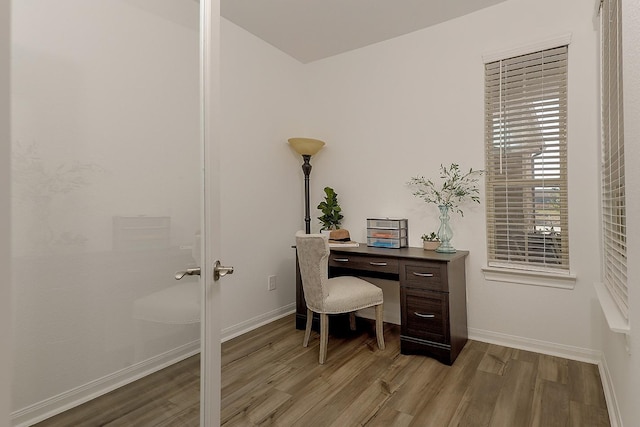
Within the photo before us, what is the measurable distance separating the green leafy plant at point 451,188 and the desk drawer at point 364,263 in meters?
0.74

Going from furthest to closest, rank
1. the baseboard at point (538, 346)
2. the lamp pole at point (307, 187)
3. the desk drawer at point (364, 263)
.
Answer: the lamp pole at point (307, 187) < the desk drawer at point (364, 263) < the baseboard at point (538, 346)

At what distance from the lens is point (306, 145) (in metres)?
3.44

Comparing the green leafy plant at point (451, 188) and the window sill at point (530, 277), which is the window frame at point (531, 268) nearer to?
the window sill at point (530, 277)

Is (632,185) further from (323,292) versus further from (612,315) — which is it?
(323,292)

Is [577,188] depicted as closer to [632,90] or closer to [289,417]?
[632,90]

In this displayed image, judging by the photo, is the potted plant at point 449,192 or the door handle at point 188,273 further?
the potted plant at point 449,192

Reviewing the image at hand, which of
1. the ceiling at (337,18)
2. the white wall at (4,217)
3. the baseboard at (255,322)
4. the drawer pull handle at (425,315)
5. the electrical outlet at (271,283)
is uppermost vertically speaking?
the ceiling at (337,18)

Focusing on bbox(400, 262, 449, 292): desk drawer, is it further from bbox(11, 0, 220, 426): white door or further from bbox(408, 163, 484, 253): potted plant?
bbox(11, 0, 220, 426): white door

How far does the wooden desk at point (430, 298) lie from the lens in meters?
2.44

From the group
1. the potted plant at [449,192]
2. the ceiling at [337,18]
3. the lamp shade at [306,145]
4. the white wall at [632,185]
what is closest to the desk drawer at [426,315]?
the potted plant at [449,192]

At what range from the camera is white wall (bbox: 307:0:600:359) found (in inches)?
94.5

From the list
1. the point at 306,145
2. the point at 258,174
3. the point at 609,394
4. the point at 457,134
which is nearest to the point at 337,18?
the point at 306,145

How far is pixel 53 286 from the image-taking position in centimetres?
81

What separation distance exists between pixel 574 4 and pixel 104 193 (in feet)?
10.5
